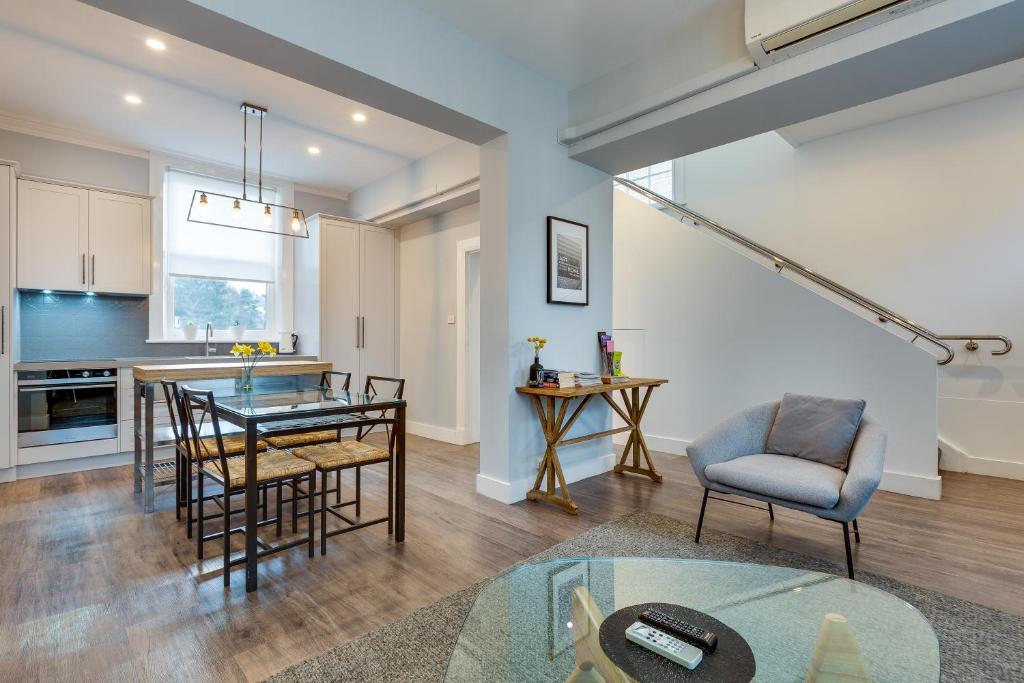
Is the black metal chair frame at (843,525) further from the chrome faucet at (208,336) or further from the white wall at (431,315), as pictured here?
the chrome faucet at (208,336)

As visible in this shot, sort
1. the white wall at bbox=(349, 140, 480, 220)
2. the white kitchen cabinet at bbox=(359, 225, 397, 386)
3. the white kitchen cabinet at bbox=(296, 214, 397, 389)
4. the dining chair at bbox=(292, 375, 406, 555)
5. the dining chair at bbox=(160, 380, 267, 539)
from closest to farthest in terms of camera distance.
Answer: the dining chair at bbox=(292, 375, 406, 555) < the dining chair at bbox=(160, 380, 267, 539) < the white wall at bbox=(349, 140, 480, 220) < the white kitchen cabinet at bbox=(296, 214, 397, 389) < the white kitchen cabinet at bbox=(359, 225, 397, 386)

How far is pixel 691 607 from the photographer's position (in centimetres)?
145

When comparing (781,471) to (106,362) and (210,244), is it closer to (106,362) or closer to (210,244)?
(106,362)

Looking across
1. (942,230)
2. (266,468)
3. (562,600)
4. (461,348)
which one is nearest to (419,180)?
(461,348)

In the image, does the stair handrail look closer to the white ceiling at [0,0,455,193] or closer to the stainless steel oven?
the white ceiling at [0,0,455,193]

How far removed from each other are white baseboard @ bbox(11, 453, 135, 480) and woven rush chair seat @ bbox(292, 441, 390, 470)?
276 cm

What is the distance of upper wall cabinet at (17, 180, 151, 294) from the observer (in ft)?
13.4

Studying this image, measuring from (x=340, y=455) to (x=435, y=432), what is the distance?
9.17 ft

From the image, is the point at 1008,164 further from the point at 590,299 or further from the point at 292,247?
the point at 292,247

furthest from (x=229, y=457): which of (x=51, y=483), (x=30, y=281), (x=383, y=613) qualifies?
(x=30, y=281)

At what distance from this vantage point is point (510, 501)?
3.38m

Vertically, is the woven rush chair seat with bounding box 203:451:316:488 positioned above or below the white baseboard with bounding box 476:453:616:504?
above

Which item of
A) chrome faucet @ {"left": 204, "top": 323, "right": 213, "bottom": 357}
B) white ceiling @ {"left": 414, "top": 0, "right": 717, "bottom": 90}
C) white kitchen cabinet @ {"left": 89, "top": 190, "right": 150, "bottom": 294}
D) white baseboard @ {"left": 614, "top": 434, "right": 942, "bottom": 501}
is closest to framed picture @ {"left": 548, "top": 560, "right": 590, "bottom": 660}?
white ceiling @ {"left": 414, "top": 0, "right": 717, "bottom": 90}

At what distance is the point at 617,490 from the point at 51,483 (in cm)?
440
